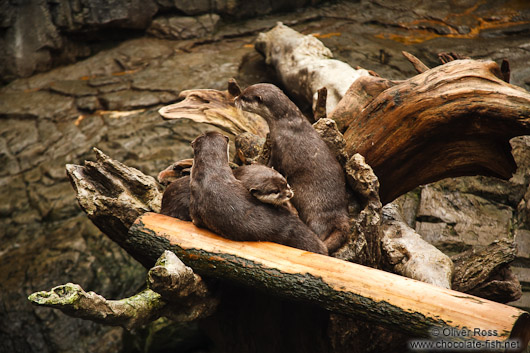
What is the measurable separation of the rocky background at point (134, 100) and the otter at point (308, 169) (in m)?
1.73

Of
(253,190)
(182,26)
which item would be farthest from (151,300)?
(182,26)

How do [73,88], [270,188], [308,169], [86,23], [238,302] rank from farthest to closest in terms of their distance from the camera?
[86,23] < [73,88] < [308,169] < [238,302] < [270,188]

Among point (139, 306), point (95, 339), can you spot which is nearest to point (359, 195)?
point (139, 306)

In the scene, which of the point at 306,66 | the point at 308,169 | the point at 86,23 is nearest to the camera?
the point at 308,169

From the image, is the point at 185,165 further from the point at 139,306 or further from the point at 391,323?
the point at 391,323

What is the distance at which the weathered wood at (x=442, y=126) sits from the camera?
285 cm

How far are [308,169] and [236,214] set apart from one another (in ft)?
2.28

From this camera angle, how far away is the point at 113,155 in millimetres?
5480

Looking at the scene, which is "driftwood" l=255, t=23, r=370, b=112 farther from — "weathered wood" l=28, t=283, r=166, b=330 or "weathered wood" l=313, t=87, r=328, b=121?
"weathered wood" l=28, t=283, r=166, b=330

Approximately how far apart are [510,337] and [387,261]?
110 centimetres

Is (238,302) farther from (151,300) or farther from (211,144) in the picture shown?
(211,144)

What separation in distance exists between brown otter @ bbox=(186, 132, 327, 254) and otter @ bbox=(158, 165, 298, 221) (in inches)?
2.6

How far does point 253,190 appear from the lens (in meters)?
→ 2.71

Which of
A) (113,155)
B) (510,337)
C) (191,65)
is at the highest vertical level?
(510,337)
